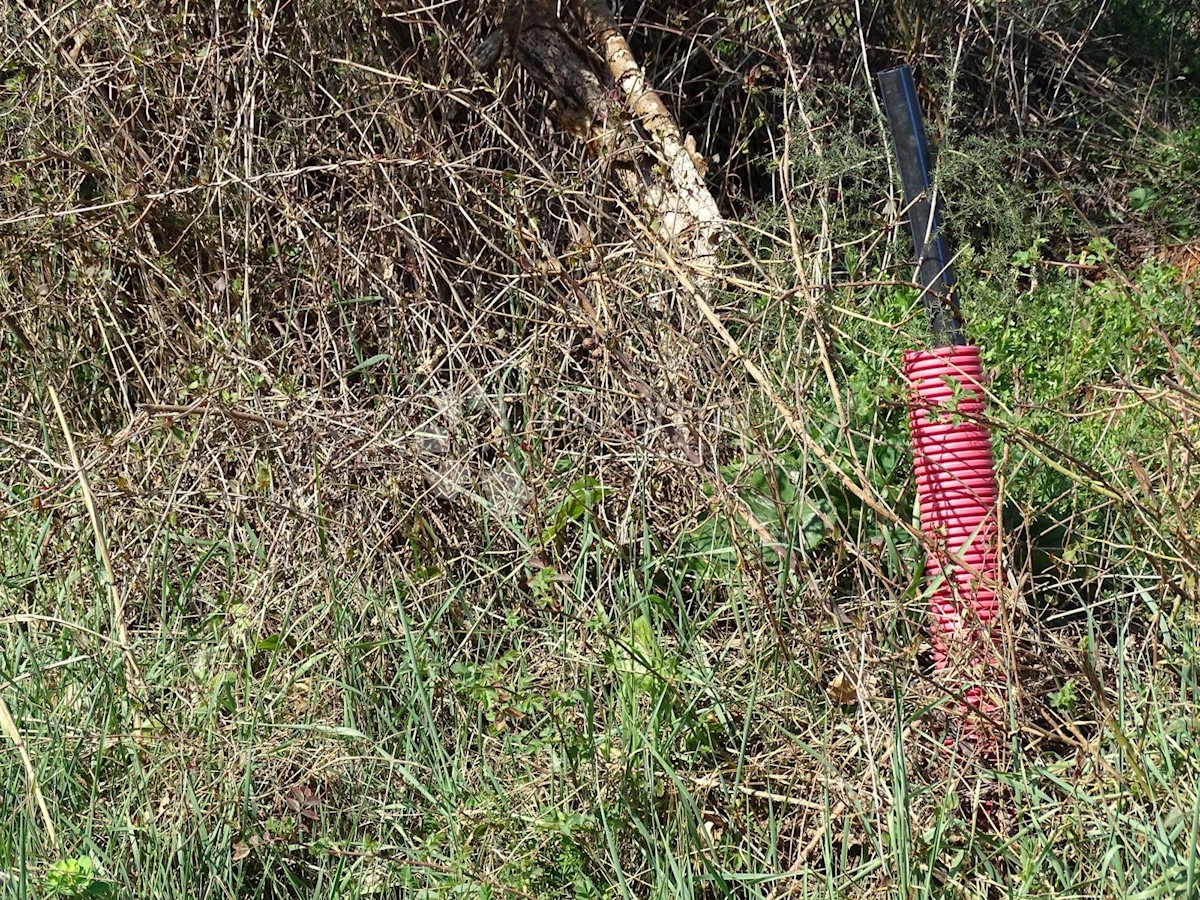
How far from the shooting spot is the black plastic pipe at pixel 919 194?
2695 mm

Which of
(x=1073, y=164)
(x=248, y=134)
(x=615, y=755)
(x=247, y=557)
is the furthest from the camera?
(x=1073, y=164)

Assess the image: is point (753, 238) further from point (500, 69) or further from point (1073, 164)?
point (1073, 164)

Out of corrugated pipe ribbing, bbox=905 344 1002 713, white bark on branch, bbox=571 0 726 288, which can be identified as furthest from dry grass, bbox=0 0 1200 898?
white bark on branch, bbox=571 0 726 288

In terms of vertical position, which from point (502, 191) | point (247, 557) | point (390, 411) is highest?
point (502, 191)

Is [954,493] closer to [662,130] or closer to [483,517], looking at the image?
[483,517]

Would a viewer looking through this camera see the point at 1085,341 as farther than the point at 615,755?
Yes

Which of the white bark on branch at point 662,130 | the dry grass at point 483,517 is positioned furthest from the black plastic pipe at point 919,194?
the white bark on branch at point 662,130

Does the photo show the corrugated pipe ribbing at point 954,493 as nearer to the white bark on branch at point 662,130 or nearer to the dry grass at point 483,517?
the dry grass at point 483,517

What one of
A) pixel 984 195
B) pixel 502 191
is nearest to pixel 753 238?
pixel 502 191

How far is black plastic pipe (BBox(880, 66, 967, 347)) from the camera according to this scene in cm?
270

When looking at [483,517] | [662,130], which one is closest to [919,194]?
[483,517]

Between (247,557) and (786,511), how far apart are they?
1.47 meters

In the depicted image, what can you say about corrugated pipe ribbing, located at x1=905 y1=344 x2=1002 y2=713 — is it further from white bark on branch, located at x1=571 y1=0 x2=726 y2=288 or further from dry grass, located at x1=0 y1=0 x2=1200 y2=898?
white bark on branch, located at x1=571 y1=0 x2=726 y2=288

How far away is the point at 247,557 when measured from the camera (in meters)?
3.41
